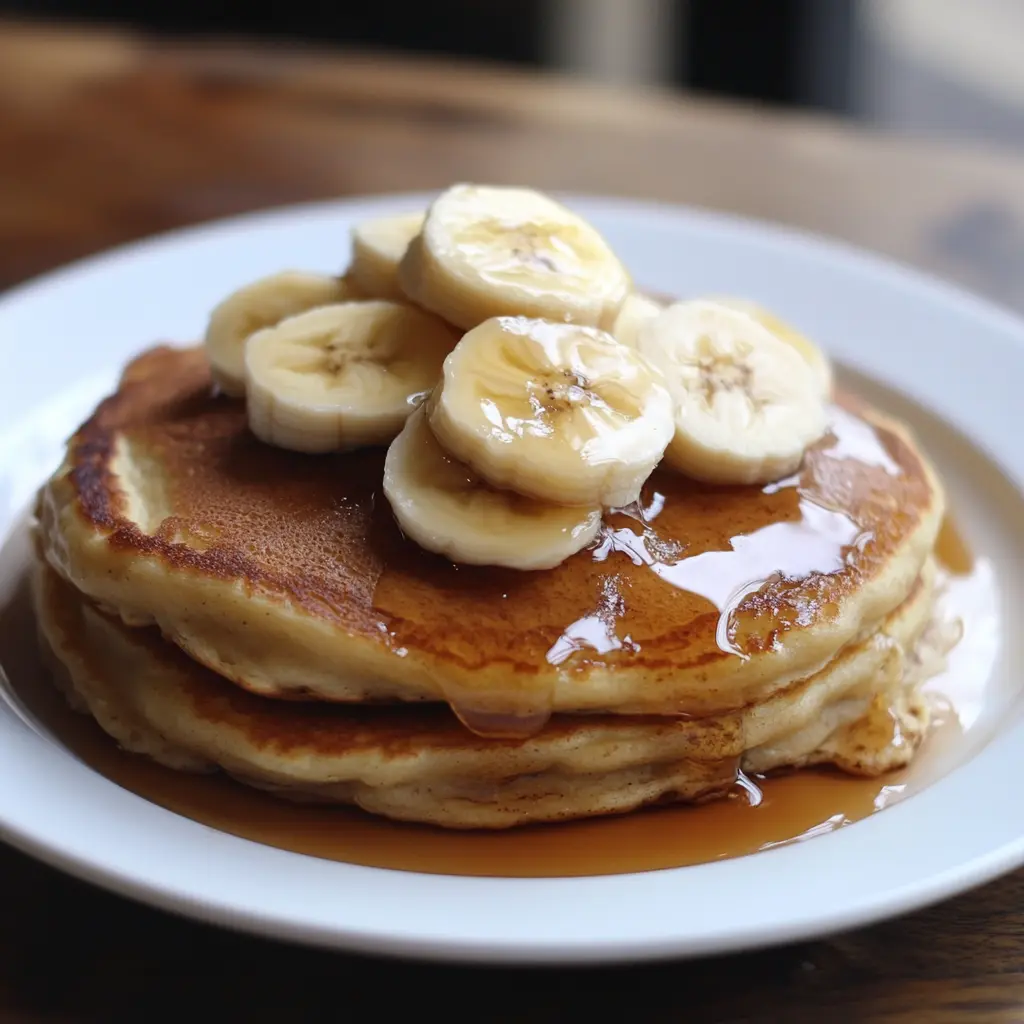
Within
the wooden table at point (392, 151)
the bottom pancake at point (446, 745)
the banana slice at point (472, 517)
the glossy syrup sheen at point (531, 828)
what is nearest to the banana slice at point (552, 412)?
the banana slice at point (472, 517)

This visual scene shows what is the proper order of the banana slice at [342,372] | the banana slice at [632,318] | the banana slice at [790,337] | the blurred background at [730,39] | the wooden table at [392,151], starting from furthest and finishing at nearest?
1. the blurred background at [730,39]
2. the wooden table at [392,151]
3. the banana slice at [790,337]
4. the banana slice at [632,318]
5. the banana slice at [342,372]

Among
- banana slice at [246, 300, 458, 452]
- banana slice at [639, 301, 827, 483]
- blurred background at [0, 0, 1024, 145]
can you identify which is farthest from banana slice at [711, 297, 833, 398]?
blurred background at [0, 0, 1024, 145]

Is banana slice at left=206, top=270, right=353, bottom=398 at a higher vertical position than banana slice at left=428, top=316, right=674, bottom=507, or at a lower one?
lower

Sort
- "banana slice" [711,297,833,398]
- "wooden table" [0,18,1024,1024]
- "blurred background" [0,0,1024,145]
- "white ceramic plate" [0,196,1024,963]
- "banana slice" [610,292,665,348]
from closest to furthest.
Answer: "white ceramic plate" [0,196,1024,963], "banana slice" [610,292,665,348], "banana slice" [711,297,833,398], "wooden table" [0,18,1024,1024], "blurred background" [0,0,1024,145]

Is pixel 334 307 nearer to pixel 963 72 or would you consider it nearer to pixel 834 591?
pixel 834 591

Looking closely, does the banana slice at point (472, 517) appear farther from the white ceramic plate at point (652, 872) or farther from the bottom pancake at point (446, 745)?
the white ceramic plate at point (652, 872)

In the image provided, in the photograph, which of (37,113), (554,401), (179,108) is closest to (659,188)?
(179,108)

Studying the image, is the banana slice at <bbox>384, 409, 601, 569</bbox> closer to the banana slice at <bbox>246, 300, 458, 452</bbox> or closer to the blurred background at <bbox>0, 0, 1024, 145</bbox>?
the banana slice at <bbox>246, 300, 458, 452</bbox>
